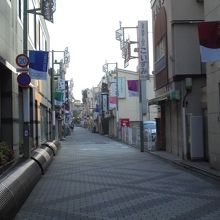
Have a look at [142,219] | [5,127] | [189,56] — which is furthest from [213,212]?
[189,56]

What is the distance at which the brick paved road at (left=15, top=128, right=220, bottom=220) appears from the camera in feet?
35.1

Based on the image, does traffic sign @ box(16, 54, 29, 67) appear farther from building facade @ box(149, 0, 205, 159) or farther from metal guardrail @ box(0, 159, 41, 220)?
building facade @ box(149, 0, 205, 159)

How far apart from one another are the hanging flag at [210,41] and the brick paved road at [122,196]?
11.3ft

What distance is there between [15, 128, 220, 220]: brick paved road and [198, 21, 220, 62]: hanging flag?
3.44 meters

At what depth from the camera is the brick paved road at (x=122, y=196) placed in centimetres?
1070

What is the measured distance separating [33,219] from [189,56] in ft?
51.4

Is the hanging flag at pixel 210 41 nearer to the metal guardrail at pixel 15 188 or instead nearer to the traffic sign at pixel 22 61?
the traffic sign at pixel 22 61

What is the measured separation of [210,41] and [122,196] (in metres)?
→ 4.81

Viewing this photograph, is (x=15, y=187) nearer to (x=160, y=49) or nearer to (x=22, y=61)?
(x=22, y=61)

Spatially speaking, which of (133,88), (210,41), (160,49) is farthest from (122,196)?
(133,88)

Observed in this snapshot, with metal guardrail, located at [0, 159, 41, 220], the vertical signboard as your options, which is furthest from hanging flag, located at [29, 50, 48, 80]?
the vertical signboard

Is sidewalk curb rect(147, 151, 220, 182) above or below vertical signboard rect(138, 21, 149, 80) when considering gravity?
below

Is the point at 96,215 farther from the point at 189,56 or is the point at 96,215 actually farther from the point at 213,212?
the point at 189,56

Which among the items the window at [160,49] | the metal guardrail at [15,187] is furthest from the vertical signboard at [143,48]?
the metal guardrail at [15,187]
